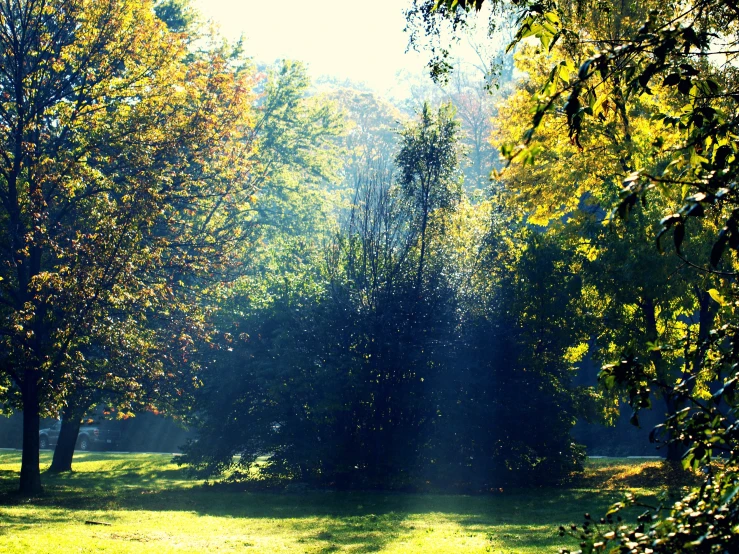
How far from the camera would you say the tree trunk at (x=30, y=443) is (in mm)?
18766

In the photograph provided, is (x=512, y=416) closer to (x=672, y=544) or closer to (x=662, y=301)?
(x=662, y=301)

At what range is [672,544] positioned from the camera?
3.84 metres

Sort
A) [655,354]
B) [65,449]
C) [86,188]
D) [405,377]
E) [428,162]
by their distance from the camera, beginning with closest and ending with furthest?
[86,188]
[655,354]
[405,377]
[428,162]
[65,449]

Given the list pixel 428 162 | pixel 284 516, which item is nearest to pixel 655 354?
pixel 428 162

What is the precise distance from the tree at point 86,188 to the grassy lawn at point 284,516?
3.01 meters

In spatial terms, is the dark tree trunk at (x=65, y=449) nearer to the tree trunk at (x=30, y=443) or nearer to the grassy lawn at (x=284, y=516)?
the grassy lawn at (x=284, y=516)

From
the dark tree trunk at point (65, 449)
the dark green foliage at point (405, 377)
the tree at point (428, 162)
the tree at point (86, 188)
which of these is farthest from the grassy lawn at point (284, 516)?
the tree at point (428, 162)

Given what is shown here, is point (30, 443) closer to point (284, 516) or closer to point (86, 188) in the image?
point (86, 188)

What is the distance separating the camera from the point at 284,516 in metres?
17.1

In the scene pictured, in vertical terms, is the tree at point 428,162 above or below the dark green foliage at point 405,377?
above

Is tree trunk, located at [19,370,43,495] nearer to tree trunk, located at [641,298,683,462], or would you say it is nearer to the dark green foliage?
the dark green foliage

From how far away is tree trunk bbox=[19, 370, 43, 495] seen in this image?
18766 mm

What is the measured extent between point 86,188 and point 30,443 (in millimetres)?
6576

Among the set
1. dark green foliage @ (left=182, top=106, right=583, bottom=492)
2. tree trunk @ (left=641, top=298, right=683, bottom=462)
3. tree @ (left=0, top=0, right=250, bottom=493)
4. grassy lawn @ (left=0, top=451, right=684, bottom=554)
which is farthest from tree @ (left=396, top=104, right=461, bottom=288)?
grassy lawn @ (left=0, top=451, right=684, bottom=554)
